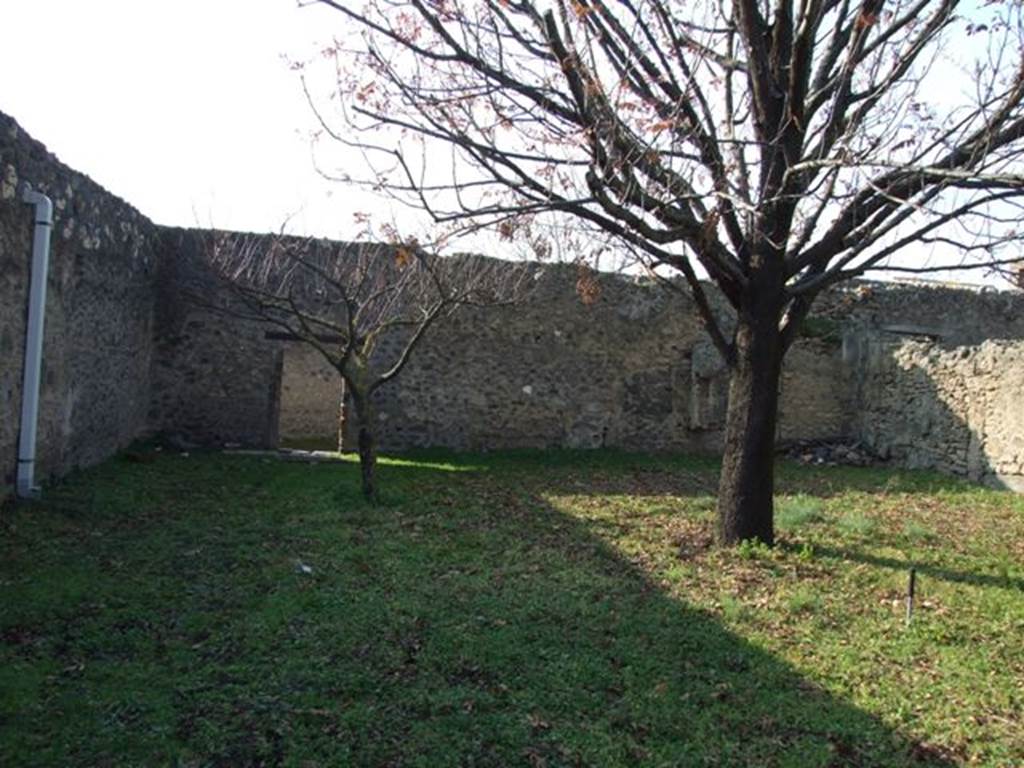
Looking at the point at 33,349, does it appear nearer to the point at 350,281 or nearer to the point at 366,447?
the point at 366,447

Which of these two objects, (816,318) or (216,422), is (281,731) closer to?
(216,422)

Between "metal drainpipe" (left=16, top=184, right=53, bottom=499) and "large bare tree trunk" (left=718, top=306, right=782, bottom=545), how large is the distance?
18.1 feet

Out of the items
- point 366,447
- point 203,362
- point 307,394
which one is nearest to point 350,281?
point 203,362

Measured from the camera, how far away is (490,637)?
172 inches

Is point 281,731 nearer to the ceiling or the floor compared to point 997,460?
nearer to the floor

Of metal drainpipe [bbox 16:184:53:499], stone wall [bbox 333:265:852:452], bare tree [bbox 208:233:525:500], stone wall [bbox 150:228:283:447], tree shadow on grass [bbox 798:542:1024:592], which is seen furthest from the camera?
stone wall [bbox 333:265:852:452]

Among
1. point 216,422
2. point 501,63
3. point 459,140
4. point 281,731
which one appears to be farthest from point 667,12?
point 216,422

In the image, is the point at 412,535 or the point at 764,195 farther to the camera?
the point at 412,535

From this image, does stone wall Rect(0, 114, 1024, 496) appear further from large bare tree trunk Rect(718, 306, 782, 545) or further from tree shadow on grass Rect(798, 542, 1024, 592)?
large bare tree trunk Rect(718, 306, 782, 545)

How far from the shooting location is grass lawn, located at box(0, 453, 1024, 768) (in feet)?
10.8

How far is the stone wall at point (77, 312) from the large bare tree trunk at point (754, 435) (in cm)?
557

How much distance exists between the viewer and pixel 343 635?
430 centimetres

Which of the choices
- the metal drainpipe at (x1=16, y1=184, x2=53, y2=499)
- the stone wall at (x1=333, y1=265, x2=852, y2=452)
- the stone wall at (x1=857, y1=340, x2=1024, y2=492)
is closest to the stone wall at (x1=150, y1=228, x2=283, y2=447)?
the stone wall at (x1=333, y1=265, x2=852, y2=452)

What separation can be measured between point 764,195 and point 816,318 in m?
8.37
